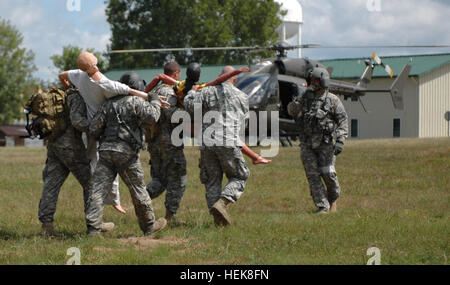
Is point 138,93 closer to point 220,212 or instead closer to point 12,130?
point 220,212

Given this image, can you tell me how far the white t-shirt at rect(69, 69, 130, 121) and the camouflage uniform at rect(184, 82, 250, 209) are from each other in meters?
1.10

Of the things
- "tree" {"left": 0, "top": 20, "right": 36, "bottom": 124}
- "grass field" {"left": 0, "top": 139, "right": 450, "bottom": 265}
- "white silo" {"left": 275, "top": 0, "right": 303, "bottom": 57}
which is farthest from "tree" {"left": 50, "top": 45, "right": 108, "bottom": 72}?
"grass field" {"left": 0, "top": 139, "right": 450, "bottom": 265}

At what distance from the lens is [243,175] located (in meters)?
8.13

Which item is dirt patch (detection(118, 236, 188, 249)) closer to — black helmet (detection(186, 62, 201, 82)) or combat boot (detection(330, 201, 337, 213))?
black helmet (detection(186, 62, 201, 82))

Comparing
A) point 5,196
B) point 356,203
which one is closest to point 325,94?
point 356,203

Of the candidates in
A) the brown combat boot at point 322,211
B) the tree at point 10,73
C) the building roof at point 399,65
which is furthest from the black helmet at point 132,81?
the tree at point 10,73

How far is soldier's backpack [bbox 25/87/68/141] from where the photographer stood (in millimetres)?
7602

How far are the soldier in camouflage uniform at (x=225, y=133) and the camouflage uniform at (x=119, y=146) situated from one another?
2.85ft

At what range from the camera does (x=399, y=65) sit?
2080 inches

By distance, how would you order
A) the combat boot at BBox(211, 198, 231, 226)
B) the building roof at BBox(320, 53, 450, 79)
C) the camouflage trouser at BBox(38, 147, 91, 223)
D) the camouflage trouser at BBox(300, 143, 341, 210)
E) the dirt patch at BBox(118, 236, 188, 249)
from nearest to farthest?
the dirt patch at BBox(118, 236, 188, 249) → the camouflage trouser at BBox(38, 147, 91, 223) → the combat boot at BBox(211, 198, 231, 226) → the camouflage trouser at BBox(300, 143, 341, 210) → the building roof at BBox(320, 53, 450, 79)

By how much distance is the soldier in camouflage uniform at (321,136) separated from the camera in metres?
9.54

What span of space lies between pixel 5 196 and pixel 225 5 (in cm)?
4544
